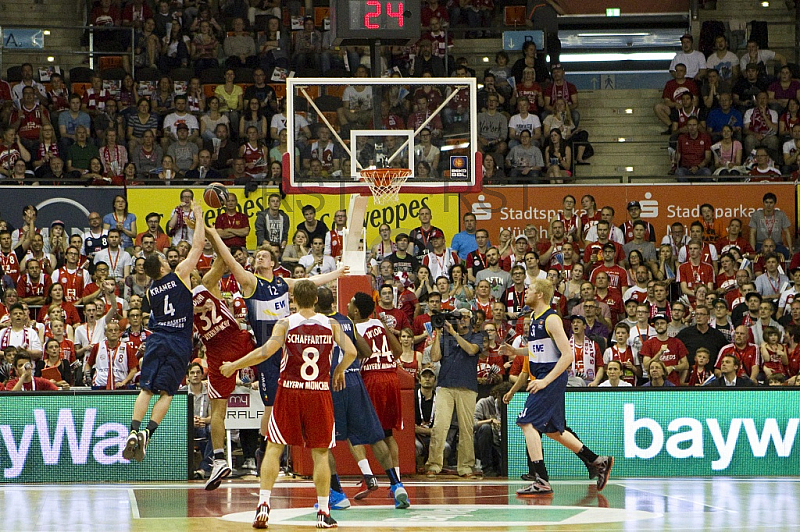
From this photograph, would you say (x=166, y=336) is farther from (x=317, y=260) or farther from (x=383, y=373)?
(x=317, y=260)

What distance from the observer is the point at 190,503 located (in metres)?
11.2

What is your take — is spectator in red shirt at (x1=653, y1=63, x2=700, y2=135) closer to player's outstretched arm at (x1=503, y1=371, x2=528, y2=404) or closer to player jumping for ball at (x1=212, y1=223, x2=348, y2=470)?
player's outstretched arm at (x1=503, y1=371, x2=528, y2=404)

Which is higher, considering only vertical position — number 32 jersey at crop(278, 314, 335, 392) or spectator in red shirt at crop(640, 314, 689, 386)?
number 32 jersey at crop(278, 314, 335, 392)

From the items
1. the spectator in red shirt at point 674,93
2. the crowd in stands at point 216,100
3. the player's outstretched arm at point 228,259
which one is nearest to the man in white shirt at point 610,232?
the crowd in stands at point 216,100

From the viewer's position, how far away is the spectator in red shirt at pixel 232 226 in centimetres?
1870

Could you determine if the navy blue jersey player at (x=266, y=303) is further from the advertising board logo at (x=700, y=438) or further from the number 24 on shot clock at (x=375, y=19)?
the advertising board logo at (x=700, y=438)

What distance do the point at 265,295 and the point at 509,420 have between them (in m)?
3.82

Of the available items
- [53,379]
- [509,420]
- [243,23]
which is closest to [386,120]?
[509,420]

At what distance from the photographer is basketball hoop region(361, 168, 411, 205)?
1419 centimetres

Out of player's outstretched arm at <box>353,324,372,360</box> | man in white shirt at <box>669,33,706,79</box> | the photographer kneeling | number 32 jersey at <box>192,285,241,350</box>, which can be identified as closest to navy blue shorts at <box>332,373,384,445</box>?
player's outstretched arm at <box>353,324,372,360</box>

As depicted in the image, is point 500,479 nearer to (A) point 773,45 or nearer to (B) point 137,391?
(B) point 137,391

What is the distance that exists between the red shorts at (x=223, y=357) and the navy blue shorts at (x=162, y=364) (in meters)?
0.30

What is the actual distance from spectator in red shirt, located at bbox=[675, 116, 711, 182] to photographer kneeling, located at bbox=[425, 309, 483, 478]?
825cm

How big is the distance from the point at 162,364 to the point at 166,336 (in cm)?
28
